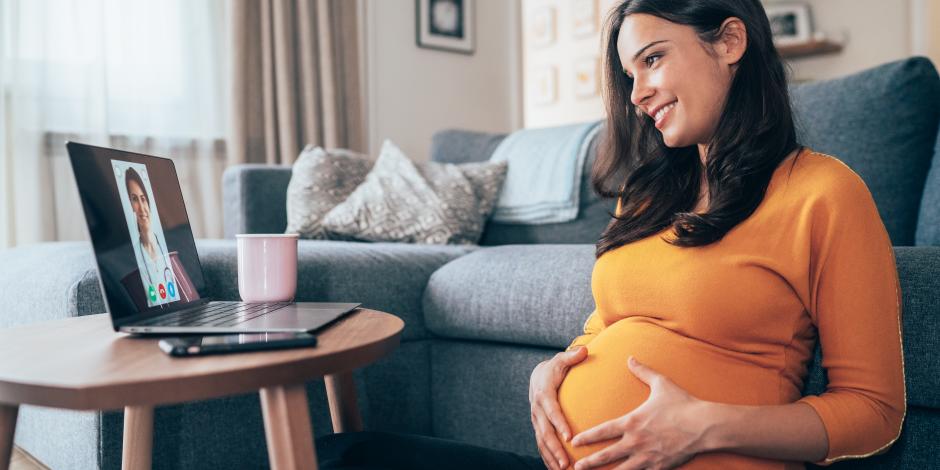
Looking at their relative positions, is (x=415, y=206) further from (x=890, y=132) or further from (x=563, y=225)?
(x=890, y=132)

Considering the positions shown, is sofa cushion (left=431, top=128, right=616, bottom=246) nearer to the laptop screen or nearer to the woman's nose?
the woman's nose

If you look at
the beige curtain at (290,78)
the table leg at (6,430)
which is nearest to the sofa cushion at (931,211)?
the table leg at (6,430)

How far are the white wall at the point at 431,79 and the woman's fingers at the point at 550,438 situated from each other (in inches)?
101

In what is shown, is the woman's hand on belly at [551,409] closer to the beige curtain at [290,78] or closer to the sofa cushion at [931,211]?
the sofa cushion at [931,211]

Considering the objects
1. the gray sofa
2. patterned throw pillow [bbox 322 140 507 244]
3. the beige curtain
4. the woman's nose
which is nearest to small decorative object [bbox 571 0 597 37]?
the beige curtain

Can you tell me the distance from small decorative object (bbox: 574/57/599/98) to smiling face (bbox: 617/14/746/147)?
160 inches

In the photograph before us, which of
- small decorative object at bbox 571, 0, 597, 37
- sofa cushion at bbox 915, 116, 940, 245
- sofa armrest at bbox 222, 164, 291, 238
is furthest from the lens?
small decorative object at bbox 571, 0, 597, 37

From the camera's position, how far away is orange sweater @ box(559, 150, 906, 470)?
30.9 inches

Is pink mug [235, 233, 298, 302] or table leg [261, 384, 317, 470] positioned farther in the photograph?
pink mug [235, 233, 298, 302]

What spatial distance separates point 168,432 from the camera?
129cm

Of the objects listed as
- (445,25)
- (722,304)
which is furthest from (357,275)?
(445,25)

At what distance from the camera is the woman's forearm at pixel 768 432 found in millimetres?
772


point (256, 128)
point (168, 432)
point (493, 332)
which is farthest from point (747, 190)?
point (256, 128)

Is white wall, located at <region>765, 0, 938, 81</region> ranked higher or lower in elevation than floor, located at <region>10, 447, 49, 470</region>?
higher
